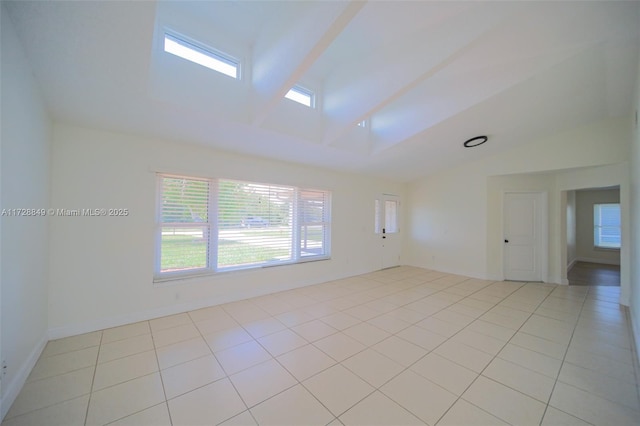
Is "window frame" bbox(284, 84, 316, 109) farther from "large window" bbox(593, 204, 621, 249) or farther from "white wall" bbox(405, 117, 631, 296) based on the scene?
"large window" bbox(593, 204, 621, 249)

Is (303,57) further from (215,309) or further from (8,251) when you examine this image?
(215,309)

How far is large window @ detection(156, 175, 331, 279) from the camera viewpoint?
10.9 ft

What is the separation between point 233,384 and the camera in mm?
1945

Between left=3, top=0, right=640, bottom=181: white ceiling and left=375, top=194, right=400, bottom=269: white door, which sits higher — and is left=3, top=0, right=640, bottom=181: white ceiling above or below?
above

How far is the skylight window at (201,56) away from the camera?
2512mm

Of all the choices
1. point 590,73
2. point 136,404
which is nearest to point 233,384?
point 136,404

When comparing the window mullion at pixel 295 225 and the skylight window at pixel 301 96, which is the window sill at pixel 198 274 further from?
the skylight window at pixel 301 96

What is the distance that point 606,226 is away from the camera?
7293 mm

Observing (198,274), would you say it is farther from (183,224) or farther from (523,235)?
(523,235)

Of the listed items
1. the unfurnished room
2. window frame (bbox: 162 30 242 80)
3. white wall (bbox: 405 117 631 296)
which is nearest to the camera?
the unfurnished room

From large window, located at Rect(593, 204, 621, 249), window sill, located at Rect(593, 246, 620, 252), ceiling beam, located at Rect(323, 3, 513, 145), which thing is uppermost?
ceiling beam, located at Rect(323, 3, 513, 145)

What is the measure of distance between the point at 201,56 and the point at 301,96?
1364 mm

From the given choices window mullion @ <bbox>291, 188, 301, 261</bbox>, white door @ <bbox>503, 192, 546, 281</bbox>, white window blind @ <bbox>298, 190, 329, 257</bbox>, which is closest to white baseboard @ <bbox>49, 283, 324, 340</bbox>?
window mullion @ <bbox>291, 188, 301, 261</bbox>

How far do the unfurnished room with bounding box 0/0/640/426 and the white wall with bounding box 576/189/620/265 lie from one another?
3.36 m
